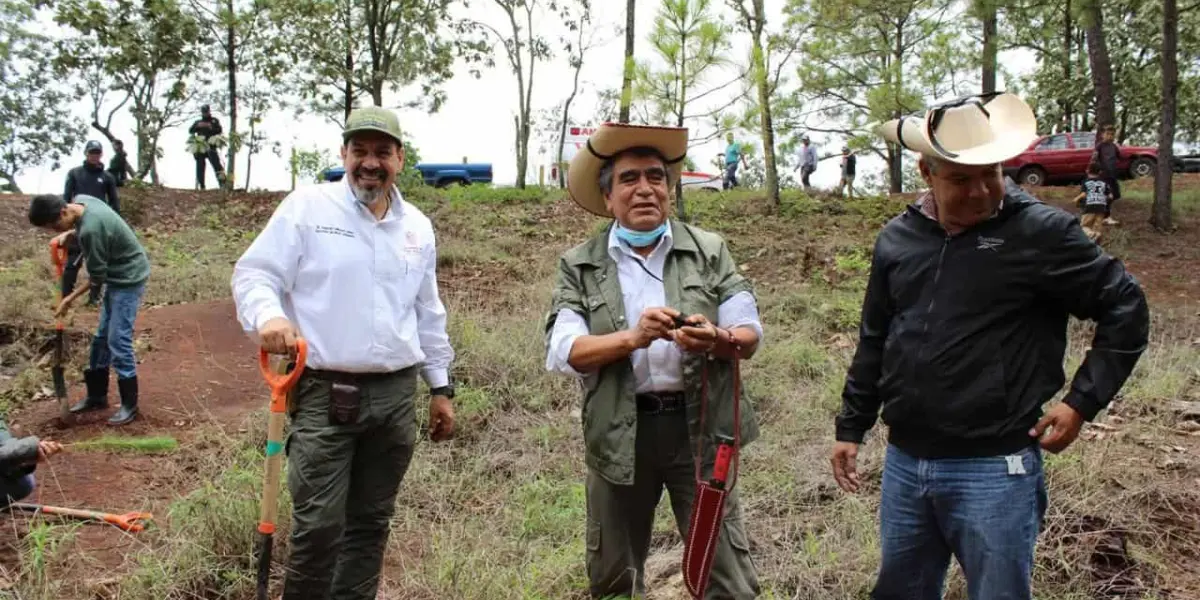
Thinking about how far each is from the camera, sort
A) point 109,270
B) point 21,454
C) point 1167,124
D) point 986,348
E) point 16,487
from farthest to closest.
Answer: point 1167,124
point 109,270
point 16,487
point 21,454
point 986,348

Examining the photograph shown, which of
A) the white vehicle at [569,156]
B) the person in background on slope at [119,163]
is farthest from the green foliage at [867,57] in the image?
the person in background on slope at [119,163]

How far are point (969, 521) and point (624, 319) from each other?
1016mm

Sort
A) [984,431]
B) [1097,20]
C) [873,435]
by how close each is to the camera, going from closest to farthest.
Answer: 1. [984,431]
2. [873,435]
3. [1097,20]

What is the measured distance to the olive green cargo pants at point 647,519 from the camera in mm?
2262

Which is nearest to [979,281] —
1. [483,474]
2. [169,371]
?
[483,474]

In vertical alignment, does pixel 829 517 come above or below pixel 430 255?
below

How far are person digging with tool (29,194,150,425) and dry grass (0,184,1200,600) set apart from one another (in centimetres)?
114

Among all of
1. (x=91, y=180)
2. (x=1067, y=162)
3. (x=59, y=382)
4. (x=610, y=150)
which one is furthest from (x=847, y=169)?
(x=610, y=150)

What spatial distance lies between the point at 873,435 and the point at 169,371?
5.64 meters

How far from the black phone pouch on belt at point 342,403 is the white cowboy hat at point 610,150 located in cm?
94

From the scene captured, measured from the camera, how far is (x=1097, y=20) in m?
8.55

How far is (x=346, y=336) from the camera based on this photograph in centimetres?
253

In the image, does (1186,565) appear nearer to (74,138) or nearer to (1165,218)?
(1165,218)

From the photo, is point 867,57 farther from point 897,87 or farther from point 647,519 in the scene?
point 647,519
